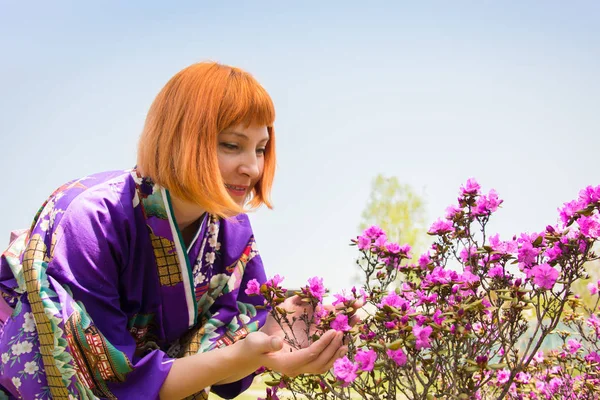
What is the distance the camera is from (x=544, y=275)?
6.97 feet

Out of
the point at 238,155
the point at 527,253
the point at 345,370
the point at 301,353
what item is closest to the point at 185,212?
the point at 238,155

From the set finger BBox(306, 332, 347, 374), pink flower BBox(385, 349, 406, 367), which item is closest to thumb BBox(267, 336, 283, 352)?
finger BBox(306, 332, 347, 374)

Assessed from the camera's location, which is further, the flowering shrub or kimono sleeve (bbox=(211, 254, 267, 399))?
kimono sleeve (bbox=(211, 254, 267, 399))

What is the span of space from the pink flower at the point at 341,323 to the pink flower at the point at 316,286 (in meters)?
0.11

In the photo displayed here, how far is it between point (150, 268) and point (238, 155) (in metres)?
0.58

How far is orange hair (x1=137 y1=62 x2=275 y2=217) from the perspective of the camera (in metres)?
2.23

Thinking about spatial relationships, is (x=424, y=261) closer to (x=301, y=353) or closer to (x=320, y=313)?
(x=320, y=313)

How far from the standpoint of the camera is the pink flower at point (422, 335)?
185 centimetres

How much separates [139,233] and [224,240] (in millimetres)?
470

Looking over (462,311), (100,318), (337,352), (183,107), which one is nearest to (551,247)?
(462,311)

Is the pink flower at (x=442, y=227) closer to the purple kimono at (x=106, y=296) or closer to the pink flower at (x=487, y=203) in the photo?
the pink flower at (x=487, y=203)

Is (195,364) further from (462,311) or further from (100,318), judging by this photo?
(462,311)

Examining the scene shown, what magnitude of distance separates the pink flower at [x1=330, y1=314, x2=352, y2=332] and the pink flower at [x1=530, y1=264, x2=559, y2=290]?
0.69m

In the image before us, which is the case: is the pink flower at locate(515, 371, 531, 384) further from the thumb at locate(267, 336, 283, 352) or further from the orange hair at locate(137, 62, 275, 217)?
the orange hair at locate(137, 62, 275, 217)
